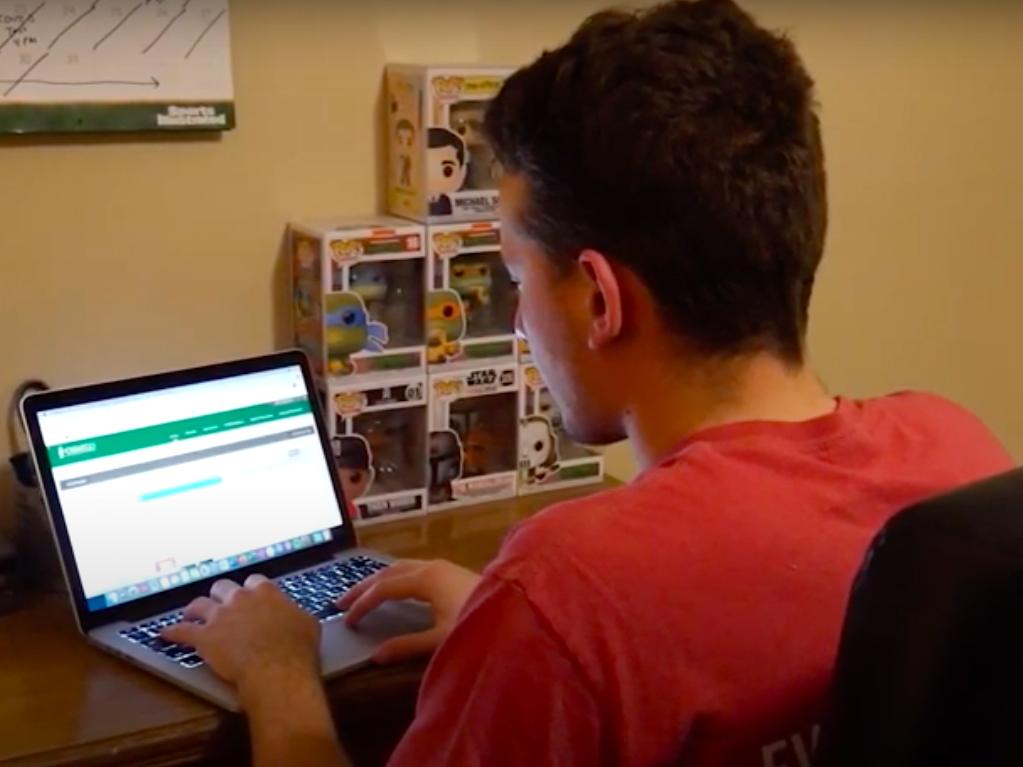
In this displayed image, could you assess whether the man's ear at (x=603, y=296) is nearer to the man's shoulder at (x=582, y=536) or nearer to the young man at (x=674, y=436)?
the young man at (x=674, y=436)

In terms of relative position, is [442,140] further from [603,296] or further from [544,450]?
[603,296]

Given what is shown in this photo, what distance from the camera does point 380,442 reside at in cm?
172

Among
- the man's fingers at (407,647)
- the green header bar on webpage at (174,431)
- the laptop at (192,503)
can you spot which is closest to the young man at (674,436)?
the man's fingers at (407,647)

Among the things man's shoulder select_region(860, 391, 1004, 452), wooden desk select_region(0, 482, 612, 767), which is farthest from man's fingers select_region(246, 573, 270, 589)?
man's shoulder select_region(860, 391, 1004, 452)

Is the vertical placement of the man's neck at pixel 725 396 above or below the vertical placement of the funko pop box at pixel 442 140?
below

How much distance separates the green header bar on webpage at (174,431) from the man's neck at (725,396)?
613mm

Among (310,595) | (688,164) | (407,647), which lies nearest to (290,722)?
(407,647)

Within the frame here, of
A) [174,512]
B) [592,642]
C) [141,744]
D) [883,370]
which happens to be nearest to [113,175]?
[174,512]

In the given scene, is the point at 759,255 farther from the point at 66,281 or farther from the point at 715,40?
the point at 66,281

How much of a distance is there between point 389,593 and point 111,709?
0.27 m

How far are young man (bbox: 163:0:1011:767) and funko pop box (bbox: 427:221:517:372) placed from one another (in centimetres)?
55

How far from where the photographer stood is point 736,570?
92 centimetres

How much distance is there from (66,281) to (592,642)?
92 centimetres

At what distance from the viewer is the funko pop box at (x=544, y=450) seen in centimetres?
176
